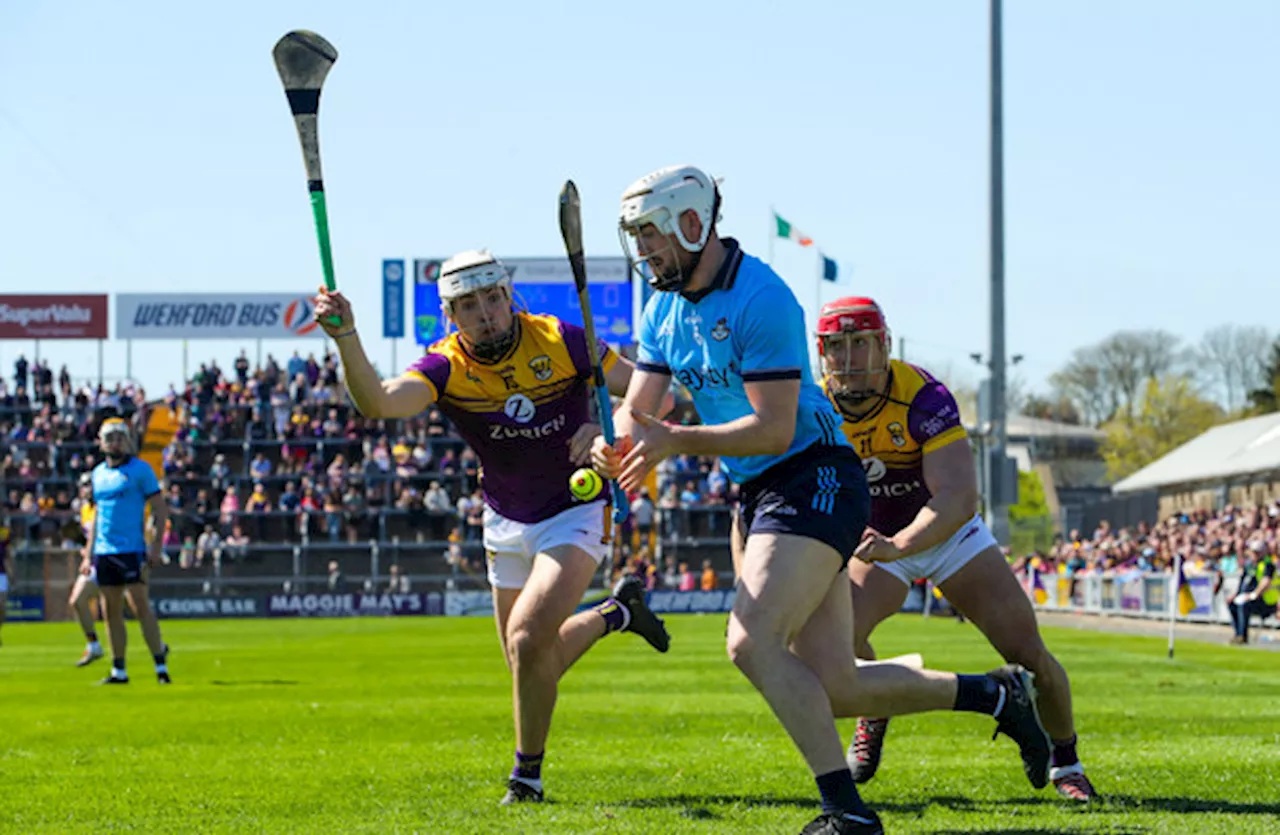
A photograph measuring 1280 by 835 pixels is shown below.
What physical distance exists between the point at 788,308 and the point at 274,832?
10.2ft

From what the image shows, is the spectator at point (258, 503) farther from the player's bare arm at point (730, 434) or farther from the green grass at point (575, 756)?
the player's bare arm at point (730, 434)

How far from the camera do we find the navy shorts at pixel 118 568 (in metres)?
18.4

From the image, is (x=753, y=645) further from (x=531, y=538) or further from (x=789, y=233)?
(x=789, y=233)

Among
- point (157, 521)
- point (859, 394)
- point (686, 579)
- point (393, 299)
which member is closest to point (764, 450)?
point (859, 394)

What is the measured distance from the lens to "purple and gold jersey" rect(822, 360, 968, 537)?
8.93 meters

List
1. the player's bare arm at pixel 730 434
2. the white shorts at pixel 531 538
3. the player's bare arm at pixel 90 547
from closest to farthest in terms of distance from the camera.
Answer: the player's bare arm at pixel 730 434, the white shorts at pixel 531 538, the player's bare arm at pixel 90 547

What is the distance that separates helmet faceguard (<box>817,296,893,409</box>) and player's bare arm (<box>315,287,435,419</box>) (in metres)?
1.89

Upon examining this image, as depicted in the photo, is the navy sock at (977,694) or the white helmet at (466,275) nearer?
the navy sock at (977,694)

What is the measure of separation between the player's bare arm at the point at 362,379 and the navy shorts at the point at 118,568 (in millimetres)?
9702

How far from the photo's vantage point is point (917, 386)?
9031mm

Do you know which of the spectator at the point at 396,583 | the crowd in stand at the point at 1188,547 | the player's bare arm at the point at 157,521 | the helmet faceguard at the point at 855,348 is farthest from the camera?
the spectator at the point at 396,583

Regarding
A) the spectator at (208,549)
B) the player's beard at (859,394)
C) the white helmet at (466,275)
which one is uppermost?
the white helmet at (466,275)

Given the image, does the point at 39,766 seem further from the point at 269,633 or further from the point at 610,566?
the point at 610,566

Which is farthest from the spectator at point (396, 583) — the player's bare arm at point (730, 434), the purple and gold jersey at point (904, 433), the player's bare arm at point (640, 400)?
the player's bare arm at point (730, 434)
